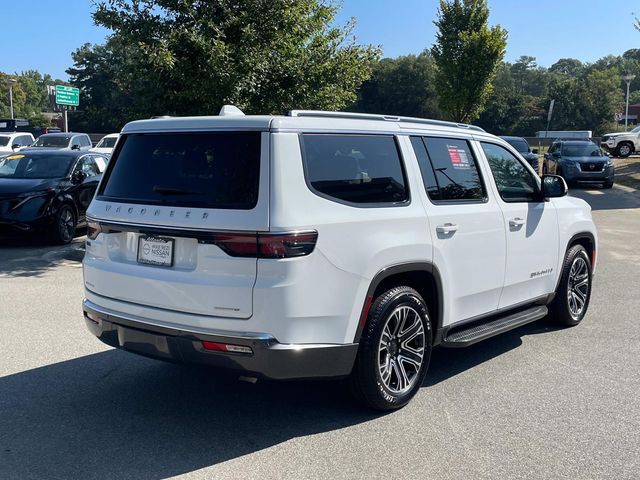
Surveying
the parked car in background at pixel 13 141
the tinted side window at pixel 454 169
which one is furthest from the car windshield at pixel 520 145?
the tinted side window at pixel 454 169

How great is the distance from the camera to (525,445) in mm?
3900

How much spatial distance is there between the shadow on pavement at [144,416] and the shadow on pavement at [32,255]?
443cm

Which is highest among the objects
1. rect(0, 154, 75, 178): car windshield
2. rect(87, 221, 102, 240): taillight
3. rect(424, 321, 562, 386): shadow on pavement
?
rect(0, 154, 75, 178): car windshield

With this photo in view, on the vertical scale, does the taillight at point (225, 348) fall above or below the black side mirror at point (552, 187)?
below

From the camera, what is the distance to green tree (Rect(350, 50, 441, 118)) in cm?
7031

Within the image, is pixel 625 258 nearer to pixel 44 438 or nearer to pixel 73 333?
pixel 73 333

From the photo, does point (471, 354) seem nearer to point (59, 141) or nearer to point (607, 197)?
point (607, 197)

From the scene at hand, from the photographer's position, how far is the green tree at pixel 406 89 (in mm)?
70312

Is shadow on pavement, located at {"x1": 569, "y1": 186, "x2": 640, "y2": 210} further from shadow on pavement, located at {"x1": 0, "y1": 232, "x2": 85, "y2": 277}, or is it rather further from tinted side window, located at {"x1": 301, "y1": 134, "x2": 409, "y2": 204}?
tinted side window, located at {"x1": 301, "y1": 134, "x2": 409, "y2": 204}

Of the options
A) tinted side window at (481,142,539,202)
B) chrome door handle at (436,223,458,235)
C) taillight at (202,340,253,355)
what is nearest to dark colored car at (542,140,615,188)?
tinted side window at (481,142,539,202)

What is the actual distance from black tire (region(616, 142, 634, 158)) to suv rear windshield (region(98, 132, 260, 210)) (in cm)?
3367

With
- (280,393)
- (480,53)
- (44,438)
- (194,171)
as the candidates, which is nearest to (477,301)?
(280,393)

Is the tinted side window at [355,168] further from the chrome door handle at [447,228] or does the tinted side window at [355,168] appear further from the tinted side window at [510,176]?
the tinted side window at [510,176]

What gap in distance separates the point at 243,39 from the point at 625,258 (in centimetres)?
700
